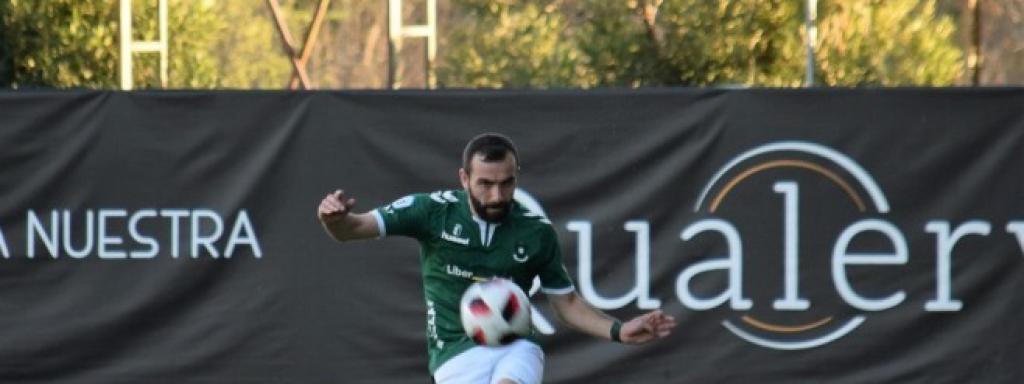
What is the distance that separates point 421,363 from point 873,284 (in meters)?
2.35

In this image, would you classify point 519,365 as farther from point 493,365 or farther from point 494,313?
point 494,313

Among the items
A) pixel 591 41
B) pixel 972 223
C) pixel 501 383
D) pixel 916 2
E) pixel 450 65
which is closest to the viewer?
pixel 501 383


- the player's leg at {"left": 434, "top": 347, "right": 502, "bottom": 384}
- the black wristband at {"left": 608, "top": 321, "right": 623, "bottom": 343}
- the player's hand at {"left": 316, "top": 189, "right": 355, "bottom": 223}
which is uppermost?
the player's hand at {"left": 316, "top": 189, "right": 355, "bottom": 223}

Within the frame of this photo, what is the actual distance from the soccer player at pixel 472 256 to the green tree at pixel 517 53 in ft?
29.1

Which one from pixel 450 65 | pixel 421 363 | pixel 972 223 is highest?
pixel 450 65

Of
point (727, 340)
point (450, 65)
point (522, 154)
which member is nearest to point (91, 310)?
point (522, 154)

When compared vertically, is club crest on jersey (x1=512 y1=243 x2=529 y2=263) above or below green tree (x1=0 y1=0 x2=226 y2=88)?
below

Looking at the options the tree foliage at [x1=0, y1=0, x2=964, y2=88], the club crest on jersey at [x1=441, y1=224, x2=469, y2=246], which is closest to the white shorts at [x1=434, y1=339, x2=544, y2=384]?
the club crest on jersey at [x1=441, y1=224, x2=469, y2=246]

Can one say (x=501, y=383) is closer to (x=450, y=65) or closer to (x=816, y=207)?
(x=816, y=207)

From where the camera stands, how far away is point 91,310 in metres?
10.4

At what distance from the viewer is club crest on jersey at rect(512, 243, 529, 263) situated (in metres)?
7.27

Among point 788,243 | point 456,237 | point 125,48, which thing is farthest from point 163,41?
point 456,237

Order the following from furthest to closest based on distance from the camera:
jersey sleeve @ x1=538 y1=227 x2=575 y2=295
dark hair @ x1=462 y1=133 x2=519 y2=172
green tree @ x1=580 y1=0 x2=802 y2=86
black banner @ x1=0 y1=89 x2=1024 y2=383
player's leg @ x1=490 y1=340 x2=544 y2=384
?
green tree @ x1=580 y1=0 x2=802 y2=86, black banner @ x1=0 y1=89 x2=1024 y2=383, jersey sleeve @ x1=538 y1=227 x2=575 y2=295, player's leg @ x1=490 y1=340 x2=544 y2=384, dark hair @ x1=462 y1=133 x2=519 y2=172

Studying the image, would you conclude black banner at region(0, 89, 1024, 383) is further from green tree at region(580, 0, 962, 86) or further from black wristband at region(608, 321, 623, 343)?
green tree at region(580, 0, 962, 86)
